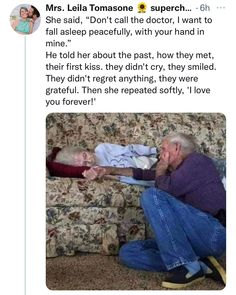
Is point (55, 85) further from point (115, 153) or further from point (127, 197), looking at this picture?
point (115, 153)

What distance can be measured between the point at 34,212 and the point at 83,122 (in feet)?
3.11

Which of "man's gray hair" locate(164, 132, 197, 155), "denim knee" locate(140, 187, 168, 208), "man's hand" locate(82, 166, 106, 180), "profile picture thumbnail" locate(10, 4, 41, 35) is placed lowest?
"denim knee" locate(140, 187, 168, 208)

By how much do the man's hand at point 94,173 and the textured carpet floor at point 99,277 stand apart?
1.28 feet

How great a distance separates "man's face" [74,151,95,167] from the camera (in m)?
2.78

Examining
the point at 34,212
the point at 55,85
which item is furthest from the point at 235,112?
the point at 34,212

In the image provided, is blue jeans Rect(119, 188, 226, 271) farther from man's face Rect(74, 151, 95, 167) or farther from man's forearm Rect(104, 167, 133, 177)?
man's face Rect(74, 151, 95, 167)

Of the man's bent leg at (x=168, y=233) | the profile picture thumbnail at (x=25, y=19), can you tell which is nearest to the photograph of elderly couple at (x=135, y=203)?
the man's bent leg at (x=168, y=233)

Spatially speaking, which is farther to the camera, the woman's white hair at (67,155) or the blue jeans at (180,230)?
the woman's white hair at (67,155)

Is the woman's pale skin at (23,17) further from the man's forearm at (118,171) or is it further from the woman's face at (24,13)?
the man's forearm at (118,171)

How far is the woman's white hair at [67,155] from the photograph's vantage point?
9.04 feet

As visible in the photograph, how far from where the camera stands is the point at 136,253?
2.32m

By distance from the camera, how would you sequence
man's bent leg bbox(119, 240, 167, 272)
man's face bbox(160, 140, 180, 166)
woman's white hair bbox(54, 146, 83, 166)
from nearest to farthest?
man's bent leg bbox(119, 240, 167, 272) < man's face bbox(160, 140, 180, 166) < woman's white hair bbox(54, 146, 83, 166)

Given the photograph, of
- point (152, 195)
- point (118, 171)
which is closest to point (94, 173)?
point (118, 171)

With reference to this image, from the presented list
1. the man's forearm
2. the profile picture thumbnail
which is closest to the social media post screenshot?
the profile picture thumbnail
